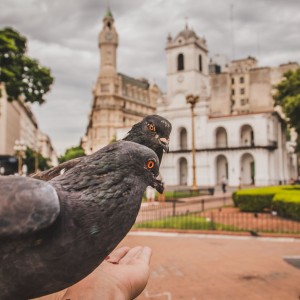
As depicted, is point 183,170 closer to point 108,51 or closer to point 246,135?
point 246,135

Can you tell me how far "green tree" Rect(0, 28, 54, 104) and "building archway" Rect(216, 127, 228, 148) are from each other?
3299 centimetres

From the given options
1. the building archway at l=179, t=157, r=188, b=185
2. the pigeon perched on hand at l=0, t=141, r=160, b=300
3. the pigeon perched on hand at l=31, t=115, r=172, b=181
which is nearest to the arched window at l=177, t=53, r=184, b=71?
the building archway at l=179, t=157, r=188, b=185

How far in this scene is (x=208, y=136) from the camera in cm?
5003

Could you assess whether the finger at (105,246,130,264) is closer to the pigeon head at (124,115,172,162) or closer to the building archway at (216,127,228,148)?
the pigeon head at (124,115,172,162)

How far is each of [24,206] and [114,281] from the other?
2.60 feet

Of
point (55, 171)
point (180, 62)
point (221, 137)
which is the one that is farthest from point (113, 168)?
point (180, 62)

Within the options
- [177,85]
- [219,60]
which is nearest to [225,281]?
[177,85]

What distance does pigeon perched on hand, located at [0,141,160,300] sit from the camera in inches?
54.2

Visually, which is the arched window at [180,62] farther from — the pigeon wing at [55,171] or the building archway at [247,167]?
the pigeon wing at [55,171]

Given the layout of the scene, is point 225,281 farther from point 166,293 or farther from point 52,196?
point 52,196

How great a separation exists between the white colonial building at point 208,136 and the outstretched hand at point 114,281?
44.7 metres

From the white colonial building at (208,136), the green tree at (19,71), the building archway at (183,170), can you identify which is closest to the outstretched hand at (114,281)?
the green tree at (19,71)

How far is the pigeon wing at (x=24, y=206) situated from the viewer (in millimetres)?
1346

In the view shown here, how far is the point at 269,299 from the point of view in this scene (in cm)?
630
